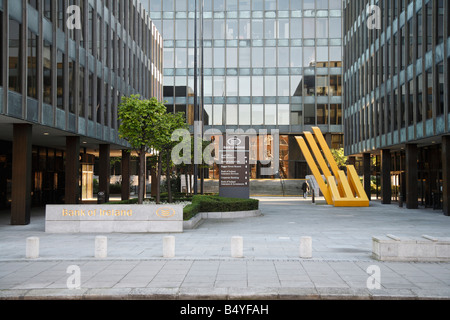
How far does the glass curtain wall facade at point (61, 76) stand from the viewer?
1867 cm

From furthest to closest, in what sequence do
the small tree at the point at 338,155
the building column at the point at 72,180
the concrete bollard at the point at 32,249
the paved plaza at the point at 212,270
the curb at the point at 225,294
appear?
1. the small tree at the point at 338,155
2. the building column at the point at 72,180
3. the concrete bollard at the point at 32,249
4. the paved plaza at the point at 212,270
5. the curb at the point at 225,294

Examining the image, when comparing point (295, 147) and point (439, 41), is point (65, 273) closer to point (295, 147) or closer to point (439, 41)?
point (439, 41)

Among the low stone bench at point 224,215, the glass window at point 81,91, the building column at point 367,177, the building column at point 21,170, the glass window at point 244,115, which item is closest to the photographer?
the building column at point 21,170

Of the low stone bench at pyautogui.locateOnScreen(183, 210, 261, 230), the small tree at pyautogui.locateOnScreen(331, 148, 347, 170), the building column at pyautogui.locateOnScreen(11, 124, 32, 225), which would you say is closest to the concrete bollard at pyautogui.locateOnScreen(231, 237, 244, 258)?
the low stone bench at pyautogui.locateOnScreen(183, 210, 261, 230)

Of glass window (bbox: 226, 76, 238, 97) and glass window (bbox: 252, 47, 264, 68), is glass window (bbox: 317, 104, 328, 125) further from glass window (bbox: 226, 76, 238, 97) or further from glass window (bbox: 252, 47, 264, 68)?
glass window (bbox: 226, 76, 238, 97)

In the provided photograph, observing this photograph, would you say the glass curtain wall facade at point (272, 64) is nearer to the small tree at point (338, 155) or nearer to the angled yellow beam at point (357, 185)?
the small tree at point (338, 155)

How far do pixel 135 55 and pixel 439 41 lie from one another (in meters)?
24.9

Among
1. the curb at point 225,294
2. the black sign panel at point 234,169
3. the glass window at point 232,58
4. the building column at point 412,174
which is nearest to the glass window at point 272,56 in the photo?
the glass window at point 232,58

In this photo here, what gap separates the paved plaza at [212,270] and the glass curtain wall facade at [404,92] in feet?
40.3

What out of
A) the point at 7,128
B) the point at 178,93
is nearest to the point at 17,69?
the point at 7,128

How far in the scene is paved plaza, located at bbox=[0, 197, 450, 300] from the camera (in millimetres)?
8461

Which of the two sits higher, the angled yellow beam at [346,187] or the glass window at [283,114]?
the glass window at [283,114]

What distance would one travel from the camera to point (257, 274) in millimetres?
9914

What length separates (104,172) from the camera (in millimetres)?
31281
